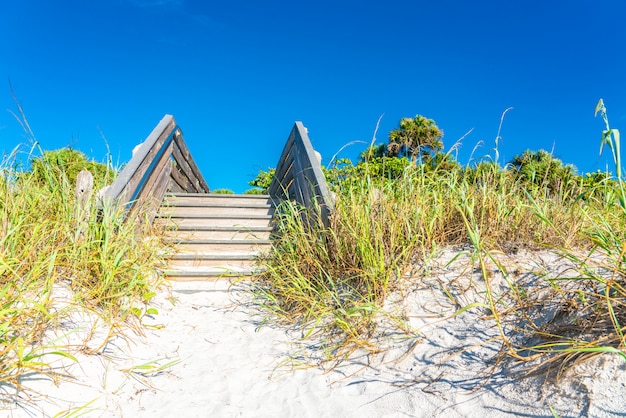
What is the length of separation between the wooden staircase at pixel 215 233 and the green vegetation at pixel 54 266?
91 cm

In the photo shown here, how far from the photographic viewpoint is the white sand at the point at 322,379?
1.80 meters

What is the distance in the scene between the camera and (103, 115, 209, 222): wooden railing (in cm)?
414

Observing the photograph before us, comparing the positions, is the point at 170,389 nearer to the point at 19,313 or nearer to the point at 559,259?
the point at 19,313

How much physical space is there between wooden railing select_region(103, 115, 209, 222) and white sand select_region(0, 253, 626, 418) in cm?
153

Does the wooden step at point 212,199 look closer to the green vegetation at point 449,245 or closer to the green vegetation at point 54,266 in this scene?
the green vegetation at point 54,266

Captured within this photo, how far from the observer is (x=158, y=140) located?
223 inches

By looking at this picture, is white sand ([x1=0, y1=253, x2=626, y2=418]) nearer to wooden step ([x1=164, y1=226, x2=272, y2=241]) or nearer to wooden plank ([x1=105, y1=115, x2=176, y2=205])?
wooden plank ([x1=105, y1=115, x2=176, y2=205])

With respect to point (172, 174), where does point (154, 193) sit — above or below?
below

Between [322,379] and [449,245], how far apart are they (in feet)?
4.94

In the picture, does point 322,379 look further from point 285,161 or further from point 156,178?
point 285,161

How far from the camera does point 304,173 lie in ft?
16.6

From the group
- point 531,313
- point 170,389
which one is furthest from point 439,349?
point 170,389

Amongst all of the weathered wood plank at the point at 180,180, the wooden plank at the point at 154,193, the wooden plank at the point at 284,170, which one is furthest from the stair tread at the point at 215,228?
the weathered wood plank at the point at 180,180

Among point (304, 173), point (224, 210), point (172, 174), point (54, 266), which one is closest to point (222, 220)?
point (224, 210)
